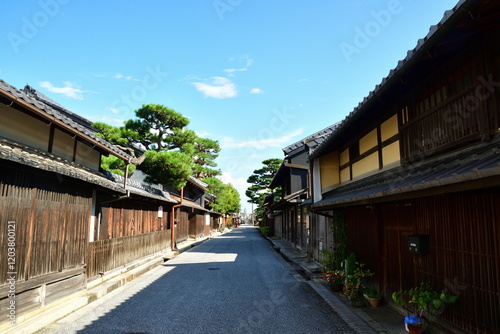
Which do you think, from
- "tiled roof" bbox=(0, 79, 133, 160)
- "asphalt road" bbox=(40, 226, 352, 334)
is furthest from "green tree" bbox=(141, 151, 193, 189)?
"asphalt road" bbox=(40, 226, 352, 334)

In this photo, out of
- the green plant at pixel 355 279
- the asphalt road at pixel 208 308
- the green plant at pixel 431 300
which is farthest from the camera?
the green plant at pixel 355 279

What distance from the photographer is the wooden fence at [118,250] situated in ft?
33.3

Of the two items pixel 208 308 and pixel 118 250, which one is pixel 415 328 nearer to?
pixel 208 308

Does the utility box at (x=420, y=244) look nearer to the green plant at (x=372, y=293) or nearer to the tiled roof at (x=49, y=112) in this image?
the green plant at (x=372, y=293)

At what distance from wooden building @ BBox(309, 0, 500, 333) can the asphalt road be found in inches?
87.3

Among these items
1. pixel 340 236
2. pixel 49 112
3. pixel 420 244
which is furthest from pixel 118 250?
pixel 420 244

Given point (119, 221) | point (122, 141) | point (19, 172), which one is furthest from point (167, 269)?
point (19, 172)

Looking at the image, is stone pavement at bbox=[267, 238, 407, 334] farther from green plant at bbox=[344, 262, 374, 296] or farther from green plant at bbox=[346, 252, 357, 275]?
green plant at bbox=[346, 252, 357, 275]

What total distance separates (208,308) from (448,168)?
6441 millimetres

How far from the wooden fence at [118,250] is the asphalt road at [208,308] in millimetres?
1131

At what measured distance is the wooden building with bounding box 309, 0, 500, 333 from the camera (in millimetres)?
4188

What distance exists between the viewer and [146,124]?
64.3ft

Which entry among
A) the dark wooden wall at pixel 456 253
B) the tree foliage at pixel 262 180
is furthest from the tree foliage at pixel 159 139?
the tree foliage at pixel 262 180

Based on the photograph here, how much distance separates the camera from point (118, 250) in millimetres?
12438
